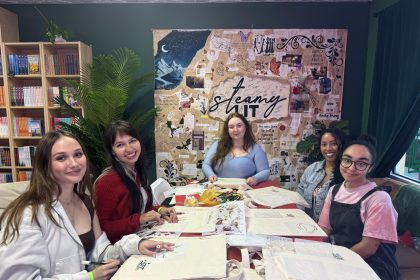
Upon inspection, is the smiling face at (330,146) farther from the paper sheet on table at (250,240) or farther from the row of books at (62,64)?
the row of books at (62,64)

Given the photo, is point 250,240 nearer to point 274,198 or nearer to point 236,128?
point 274,198

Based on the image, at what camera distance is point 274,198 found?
164cm

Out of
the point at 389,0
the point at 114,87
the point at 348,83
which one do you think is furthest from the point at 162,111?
the point at 389,0

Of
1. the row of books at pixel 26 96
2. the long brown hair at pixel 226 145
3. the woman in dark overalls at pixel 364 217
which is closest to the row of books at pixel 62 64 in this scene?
the row of books at pixel 26 96

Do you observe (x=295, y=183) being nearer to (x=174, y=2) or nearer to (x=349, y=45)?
(x=349, y=45)

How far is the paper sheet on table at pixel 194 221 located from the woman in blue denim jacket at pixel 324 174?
0.93m

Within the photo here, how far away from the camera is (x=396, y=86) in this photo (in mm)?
2588

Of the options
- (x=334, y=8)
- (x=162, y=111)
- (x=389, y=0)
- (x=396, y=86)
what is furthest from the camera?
(x=162, y=111)

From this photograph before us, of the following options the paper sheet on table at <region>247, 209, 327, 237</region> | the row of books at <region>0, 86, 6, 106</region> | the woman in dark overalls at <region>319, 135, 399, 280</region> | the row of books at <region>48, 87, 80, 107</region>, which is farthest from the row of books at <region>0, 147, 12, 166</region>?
the woman in dark overalls at <region>319, 135, 399, 280</region>

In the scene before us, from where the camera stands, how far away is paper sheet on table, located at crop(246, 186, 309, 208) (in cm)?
156

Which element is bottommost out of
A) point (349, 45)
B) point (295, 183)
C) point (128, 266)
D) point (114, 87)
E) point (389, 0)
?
point (295, 183)

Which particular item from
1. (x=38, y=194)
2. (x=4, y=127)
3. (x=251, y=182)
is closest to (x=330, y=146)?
(x=251, y=182)

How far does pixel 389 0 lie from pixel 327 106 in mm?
1205

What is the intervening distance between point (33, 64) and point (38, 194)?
2.62 metres
